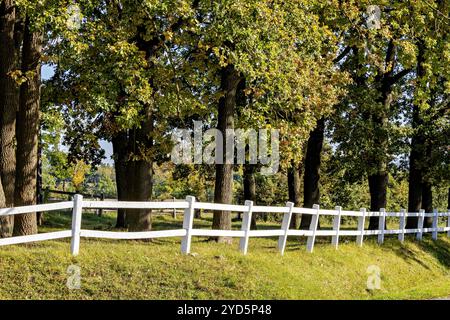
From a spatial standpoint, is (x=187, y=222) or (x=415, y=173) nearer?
(x=187, y=222)

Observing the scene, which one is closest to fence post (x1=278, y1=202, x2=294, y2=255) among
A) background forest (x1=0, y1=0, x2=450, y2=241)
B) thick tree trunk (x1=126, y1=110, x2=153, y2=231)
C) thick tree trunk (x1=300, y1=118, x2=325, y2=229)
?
background forest (x1=0, y1=0, x2=450, y2=241)

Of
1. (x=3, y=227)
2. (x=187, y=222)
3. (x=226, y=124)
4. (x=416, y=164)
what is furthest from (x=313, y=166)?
(x=3, y=227)

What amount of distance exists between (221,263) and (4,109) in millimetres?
7431

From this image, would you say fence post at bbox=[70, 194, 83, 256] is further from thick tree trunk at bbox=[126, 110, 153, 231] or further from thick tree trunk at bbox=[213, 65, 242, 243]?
thick tree trunk at bbox=[213, 65, 242, 243]

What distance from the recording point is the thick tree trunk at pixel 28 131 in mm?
15062

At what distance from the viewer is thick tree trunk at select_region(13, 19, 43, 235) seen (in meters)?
15.1

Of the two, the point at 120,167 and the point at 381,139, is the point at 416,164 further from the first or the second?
the point at 120,167

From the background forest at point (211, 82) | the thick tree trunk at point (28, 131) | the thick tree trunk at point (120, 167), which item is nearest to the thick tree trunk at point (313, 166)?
the background forest at point (211, 82)

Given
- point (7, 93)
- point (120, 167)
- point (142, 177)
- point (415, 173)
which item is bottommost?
point (142, 177)

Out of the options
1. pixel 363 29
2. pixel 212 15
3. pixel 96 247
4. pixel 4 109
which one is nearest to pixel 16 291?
pixel 96 247

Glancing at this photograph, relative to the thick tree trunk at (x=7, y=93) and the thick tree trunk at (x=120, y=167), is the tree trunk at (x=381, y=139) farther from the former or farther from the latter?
the thick tree trunk at (x=7, y=93)

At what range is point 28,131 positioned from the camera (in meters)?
15.2

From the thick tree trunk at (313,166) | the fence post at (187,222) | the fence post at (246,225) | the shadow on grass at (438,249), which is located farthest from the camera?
the thick tree trunk at (313,166)

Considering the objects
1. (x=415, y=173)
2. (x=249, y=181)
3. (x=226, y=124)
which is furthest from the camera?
(x=415, y=173)
